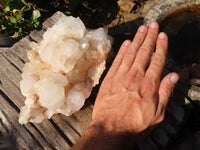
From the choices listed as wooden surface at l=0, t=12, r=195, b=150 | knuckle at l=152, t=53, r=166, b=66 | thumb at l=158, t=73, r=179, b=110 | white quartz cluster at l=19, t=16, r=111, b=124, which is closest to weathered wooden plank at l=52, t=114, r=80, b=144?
wooden surface at l=0, t=12, r=195, b=150

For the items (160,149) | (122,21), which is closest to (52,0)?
(122,21)

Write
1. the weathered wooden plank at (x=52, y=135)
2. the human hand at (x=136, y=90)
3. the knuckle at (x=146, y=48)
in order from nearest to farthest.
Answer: the human hand at (x=136, y=90) < the weathered wooden plank at (x=52, y=135) < the knuckle at (x=146, y=48)

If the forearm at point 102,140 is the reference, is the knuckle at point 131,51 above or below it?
above

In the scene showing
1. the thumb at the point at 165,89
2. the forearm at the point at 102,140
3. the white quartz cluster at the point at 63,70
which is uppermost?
the white quartz cluster at the point at 63,70

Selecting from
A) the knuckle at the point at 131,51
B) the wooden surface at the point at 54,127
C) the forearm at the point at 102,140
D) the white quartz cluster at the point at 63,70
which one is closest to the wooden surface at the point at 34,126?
the wooden surface at the point at 54,127

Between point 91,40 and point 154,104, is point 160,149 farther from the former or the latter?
point 91,40

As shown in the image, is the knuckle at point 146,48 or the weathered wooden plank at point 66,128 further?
the knuckle at point 146,48

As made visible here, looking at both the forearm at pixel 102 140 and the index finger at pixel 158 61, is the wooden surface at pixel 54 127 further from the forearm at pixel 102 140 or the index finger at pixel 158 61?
the index finger at pixel 158 61

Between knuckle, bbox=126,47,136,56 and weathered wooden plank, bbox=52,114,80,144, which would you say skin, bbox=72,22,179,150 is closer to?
knuckle, bbox=126,47,136,56
